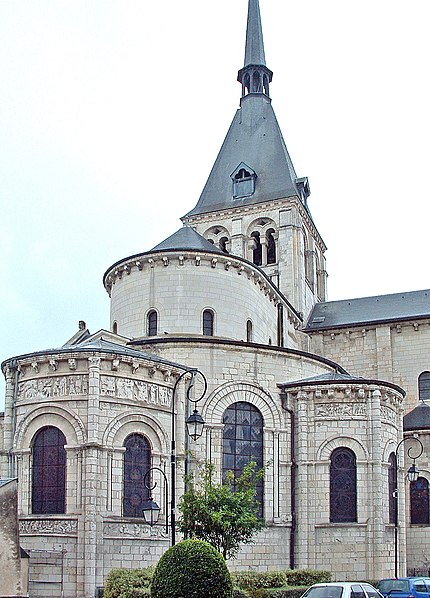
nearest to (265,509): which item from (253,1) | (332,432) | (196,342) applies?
(332,432)

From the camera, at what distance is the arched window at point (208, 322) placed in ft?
111

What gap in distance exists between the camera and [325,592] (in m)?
18.4

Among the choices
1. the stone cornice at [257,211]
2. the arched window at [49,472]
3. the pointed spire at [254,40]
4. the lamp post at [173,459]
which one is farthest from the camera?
the pointed spire at [254,40]

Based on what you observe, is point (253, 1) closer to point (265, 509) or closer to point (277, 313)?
point (277, 313)

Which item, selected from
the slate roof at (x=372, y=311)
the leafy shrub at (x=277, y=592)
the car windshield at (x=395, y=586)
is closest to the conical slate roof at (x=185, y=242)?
the slate roof at (x=372, y=311)

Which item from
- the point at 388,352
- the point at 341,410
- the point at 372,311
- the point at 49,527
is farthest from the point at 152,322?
the point at 372,311

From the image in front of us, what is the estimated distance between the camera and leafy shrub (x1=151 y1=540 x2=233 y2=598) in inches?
656

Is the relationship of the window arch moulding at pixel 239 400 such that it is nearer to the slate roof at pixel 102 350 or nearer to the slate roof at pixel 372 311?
the slate roof at pixel 102 350

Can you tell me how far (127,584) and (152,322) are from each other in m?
13.7

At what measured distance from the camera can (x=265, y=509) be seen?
29703mm

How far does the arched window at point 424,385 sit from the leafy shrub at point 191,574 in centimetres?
2692

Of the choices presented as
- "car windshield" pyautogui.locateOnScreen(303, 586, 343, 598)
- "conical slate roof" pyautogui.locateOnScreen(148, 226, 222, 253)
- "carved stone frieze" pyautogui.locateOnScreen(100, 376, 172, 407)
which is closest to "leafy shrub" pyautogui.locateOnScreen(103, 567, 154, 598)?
"car windshield" pyautogui.locateOnScreen(303, 586, 343, 598)

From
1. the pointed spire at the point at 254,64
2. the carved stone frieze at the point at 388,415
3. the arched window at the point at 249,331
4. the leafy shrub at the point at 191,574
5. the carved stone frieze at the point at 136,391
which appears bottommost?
the leafy shrub at the point at 191,574

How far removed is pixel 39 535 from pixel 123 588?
481cm
